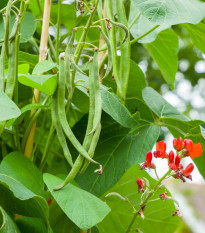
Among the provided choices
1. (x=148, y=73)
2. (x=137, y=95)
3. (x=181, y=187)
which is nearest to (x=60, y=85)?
(x=137, y=95)

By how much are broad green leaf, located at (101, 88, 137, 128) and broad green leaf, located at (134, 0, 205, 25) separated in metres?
0.13

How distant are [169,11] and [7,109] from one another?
285 millimetres

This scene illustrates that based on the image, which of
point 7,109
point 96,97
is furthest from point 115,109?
point 7,109

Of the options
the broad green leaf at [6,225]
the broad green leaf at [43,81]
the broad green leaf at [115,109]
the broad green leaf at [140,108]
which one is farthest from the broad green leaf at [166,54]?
the broad green leaf at [6,225]

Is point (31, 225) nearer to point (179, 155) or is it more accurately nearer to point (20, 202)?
point (20, 202)

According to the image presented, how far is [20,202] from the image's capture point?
0.59 m

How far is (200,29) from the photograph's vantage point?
875mm

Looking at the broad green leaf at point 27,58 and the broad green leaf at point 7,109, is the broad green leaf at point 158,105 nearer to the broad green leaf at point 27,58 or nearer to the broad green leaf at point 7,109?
the broad green leaf at point 27,58

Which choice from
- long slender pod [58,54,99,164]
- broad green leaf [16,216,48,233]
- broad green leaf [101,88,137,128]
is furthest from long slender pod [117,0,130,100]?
broad green leaf [16,216,48,233]

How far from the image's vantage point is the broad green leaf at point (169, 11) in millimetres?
615

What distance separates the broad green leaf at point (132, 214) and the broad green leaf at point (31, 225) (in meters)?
0.17

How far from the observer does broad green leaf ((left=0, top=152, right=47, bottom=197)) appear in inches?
23.9

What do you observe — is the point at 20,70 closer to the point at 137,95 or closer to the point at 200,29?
the point at 137,95

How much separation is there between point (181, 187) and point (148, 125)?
19.3ft
